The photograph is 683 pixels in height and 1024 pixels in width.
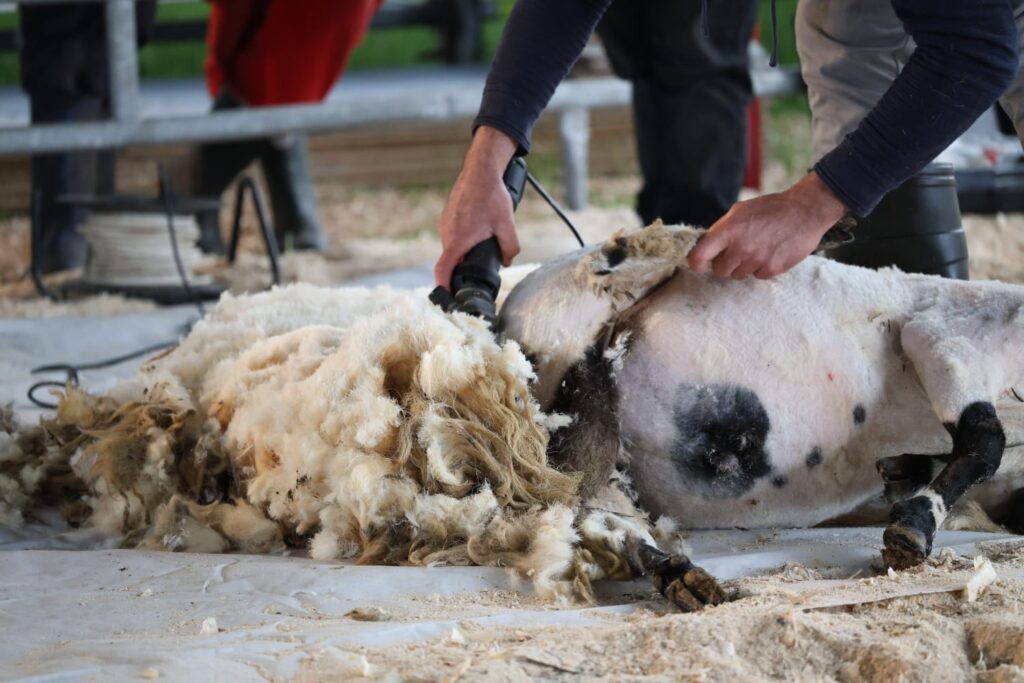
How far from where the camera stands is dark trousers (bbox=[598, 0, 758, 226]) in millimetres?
4020

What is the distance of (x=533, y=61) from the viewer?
85.0 inches

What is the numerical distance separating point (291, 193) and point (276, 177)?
0.39 ft

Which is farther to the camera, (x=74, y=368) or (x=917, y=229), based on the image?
(x=74, y=368)

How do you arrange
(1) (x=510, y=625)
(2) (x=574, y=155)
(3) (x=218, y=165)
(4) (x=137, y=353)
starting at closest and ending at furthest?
1. (1) (x=510, y=625)
2. (4) (x=137, y=353)
3. (3) (x=218, y=165)
4. (2) (x=574, y=155)

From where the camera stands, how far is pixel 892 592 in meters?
1.49

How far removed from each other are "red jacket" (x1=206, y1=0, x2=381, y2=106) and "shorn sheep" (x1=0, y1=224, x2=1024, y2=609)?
12.0 feet

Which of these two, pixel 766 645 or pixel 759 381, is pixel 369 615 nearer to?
pixel 766 645

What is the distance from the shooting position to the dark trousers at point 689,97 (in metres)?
4.02

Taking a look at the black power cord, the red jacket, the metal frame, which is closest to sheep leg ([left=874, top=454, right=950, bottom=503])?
the black power cord

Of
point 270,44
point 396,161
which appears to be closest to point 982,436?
point 270,44

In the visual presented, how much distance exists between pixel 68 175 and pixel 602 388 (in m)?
3.67

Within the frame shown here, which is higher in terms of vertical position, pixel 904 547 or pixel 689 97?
pixel 689 97

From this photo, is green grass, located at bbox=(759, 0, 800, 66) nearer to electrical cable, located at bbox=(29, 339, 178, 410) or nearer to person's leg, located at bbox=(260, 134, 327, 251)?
person's leg, located at bbox=(260, 134, 327, 251)

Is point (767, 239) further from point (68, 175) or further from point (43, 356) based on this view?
point (68, 175)
